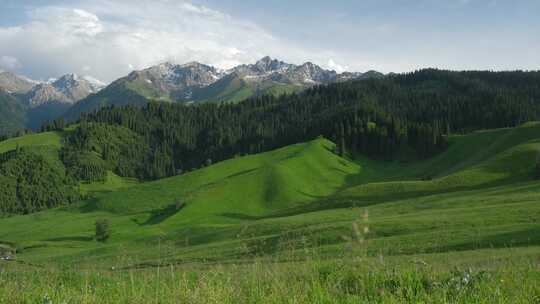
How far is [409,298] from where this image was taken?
8078mm

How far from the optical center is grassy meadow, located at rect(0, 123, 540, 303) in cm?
878

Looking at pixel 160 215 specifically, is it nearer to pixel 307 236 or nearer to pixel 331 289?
pixel 307 236

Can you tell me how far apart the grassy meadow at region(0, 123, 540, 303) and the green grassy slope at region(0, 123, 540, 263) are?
0.39 metres

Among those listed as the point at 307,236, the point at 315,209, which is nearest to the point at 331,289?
the point at 307,236

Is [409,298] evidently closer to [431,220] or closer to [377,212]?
[431,220]

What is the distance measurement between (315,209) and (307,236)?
6666cm

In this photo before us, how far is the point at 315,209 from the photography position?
100000 millimetres

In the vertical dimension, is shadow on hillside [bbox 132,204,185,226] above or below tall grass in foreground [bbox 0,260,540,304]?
below

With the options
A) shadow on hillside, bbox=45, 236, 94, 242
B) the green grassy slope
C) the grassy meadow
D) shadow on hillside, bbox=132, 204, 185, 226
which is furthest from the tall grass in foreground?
shadow on hillside, bbox=132, 204, 185, 226

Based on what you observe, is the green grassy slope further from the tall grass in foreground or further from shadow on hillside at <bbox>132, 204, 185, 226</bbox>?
the tall grass in foreground

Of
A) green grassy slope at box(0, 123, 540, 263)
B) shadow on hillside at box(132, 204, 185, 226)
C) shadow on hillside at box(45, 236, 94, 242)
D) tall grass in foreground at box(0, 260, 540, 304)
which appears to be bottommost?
shadow on hillside at box(45, 236, 94, 242)

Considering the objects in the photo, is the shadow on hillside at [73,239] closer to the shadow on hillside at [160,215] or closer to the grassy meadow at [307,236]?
the grassy meadow at [307,236]

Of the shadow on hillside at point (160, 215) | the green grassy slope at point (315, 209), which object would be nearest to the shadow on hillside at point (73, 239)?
the green grassy slope at point (315, 209)

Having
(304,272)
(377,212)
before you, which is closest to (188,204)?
(377,212)
